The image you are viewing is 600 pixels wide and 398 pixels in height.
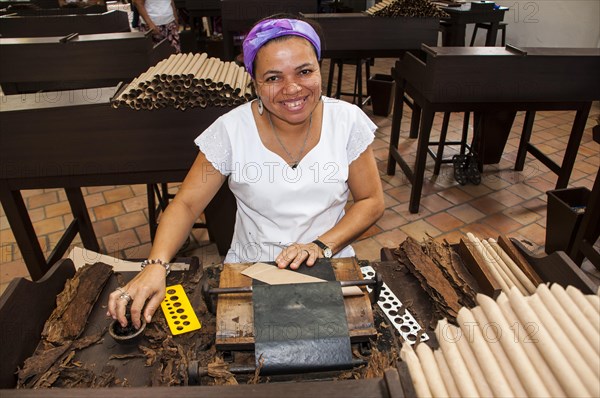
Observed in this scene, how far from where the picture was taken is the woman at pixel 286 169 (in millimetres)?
1601

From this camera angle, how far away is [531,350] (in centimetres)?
58

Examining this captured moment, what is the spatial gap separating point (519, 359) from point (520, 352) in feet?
0.04

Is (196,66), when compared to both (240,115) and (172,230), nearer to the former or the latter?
(240,115)

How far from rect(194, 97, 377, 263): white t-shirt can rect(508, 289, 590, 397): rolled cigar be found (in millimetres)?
1161

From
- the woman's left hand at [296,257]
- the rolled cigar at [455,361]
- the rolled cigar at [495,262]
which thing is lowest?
the woman's left hand at [296,257]

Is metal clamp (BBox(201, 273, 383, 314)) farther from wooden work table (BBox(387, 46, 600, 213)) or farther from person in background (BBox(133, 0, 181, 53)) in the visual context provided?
person in background (BBox(133, 0, 181, 53))

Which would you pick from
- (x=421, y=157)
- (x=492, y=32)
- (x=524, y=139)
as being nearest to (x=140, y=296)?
(x=421, y=157)

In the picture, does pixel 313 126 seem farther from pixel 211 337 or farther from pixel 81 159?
pixel 81 159

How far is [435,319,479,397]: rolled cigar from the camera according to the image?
0.55m

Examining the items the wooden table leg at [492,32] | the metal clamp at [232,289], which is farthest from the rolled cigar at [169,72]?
the wooden table leg at [492,32]

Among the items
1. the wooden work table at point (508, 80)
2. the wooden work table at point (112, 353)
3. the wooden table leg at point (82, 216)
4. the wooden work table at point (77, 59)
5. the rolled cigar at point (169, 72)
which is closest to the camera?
the wooden work table at point (112, 353)

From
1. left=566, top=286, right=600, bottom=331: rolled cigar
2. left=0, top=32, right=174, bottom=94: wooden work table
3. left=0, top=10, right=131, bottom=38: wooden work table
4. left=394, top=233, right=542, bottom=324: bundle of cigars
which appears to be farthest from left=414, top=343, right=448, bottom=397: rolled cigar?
left=0, top=10, right=131, bottom=38: wooden work table

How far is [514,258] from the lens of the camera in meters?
1.26

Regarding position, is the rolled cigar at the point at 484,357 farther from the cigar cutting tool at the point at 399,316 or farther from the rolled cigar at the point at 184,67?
the rolled cigar at the point at 184,67
